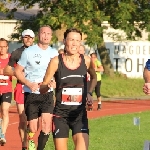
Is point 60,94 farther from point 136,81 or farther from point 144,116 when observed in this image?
point 136,81

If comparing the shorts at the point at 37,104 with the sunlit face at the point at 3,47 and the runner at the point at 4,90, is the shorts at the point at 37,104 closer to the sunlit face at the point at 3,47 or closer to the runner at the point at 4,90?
the runner at the point at 4,90

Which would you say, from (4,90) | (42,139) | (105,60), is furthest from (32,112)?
(105,60)

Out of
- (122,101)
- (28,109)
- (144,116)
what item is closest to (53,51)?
(28,109)

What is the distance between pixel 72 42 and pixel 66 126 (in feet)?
3.72

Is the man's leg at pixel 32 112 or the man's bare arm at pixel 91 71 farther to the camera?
the man's leg at pixel 32 112

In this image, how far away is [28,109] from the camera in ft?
43.8

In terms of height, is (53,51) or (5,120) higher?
(53,51)

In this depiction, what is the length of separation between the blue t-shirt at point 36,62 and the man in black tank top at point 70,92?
93.4 inches

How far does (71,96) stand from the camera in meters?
10.6

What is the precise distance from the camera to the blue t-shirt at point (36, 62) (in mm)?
13188

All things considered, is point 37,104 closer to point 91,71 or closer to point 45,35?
point 45,35

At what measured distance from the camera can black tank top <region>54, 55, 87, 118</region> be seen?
416 inches

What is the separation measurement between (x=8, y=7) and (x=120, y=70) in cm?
761

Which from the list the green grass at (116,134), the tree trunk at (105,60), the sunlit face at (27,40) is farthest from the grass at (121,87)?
the sunlit face at (27,40)
